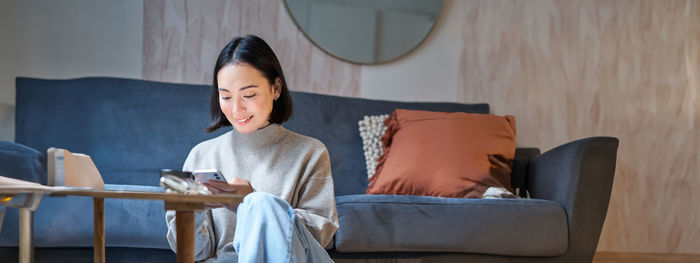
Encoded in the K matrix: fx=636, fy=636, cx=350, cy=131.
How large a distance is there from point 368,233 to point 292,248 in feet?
2.49

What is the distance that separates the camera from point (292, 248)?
106 centimetres

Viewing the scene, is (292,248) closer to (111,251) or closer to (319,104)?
(111,251)

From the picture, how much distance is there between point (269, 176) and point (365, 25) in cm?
159

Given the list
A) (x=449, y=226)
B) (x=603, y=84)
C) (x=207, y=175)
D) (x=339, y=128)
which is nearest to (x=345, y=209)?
(x=449, y=226)

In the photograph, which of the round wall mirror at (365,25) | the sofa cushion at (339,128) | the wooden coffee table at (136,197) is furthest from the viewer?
the round wall mirror at (365,25)

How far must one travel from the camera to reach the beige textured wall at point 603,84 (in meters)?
2.99

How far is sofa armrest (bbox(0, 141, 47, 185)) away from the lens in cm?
175

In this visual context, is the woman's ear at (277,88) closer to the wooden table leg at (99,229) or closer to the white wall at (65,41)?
the wooden table leg at (99,229)

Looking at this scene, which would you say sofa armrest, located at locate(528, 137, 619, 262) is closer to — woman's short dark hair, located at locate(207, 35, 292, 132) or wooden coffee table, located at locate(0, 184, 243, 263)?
woman's short dark hair, located at locate(207, 35, 292, 132)

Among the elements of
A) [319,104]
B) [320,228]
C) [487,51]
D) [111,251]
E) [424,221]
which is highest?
[487,51]

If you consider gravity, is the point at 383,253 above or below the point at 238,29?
below

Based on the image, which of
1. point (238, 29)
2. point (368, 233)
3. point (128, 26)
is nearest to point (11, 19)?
point (128, 26)

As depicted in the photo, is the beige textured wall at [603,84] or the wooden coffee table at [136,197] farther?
the beige textured wall at [603,84]

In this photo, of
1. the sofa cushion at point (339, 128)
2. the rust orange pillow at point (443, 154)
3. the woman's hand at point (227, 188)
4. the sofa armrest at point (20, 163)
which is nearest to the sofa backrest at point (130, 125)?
the sofa cushion at point (339, 128)
